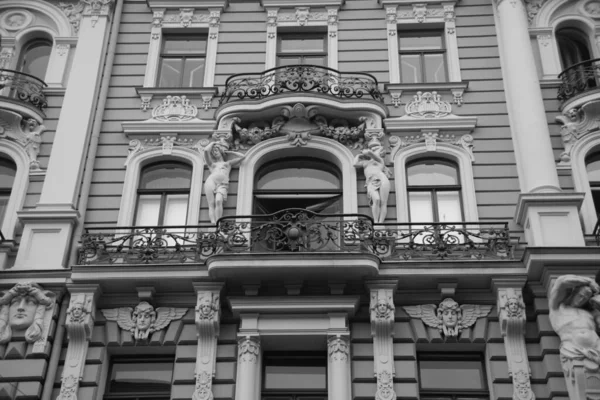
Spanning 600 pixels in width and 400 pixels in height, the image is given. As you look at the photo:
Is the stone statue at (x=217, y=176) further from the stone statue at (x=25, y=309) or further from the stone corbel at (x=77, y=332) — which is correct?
the stone statue at (x=25, y=309)

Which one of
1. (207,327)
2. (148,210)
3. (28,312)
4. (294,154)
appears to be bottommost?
(207,327)

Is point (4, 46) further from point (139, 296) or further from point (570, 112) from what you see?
point (570, 112)

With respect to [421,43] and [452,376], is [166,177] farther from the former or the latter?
[452,376]

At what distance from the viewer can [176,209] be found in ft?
61.1

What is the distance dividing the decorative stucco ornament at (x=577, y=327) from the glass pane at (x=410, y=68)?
6990mm

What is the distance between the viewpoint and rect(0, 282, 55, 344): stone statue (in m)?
16.0

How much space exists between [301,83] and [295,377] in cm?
682

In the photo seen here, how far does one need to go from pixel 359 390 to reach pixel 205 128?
720 cm

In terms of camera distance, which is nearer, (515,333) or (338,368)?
(338,368)

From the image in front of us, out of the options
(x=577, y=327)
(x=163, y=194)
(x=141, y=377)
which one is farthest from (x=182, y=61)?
(x=577, y=327)

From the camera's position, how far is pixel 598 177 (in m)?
18.6

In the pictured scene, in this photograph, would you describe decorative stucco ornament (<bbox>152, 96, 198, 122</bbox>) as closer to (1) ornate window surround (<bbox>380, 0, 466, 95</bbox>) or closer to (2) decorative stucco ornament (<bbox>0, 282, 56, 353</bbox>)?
(1) ornate window surround (<bbox>380, 0, 466, 95</bbox>)

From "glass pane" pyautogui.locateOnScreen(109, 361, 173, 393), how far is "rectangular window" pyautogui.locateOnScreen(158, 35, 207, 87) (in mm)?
7300

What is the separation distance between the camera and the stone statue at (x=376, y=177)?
57.9 ft
